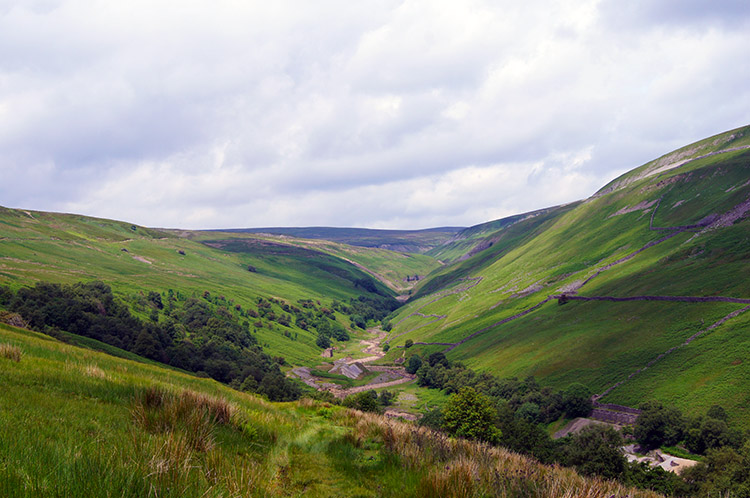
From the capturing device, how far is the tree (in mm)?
44594

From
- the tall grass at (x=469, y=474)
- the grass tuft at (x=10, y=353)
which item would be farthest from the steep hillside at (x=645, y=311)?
the grass tuft at (x=10, y=353)

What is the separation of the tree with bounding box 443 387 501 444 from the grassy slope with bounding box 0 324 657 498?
3845cm

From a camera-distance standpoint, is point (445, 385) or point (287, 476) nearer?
point (287, 476)

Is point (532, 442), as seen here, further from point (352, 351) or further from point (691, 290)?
point (352, 351)

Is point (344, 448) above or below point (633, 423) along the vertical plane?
above

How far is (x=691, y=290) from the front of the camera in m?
103

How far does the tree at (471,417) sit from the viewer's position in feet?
146

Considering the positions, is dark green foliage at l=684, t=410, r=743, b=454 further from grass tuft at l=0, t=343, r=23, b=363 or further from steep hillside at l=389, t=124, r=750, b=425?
grass tuft at l=0, t=343, r=23, b=363

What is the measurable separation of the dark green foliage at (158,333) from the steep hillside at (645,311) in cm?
6967

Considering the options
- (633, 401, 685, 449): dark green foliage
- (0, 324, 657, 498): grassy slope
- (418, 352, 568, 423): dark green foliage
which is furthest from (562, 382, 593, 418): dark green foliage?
(0, 324, 657, 498): grassy slope

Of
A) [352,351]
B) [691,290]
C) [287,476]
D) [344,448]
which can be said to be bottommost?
[352,351]

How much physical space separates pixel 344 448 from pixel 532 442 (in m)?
57.0

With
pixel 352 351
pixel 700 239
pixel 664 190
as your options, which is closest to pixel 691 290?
pixel 700 239

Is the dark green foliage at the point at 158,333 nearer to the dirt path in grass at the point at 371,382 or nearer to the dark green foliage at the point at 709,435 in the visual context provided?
the dirt path in grass at the point at 371,382
